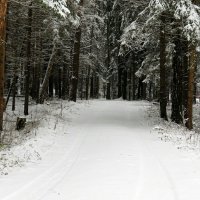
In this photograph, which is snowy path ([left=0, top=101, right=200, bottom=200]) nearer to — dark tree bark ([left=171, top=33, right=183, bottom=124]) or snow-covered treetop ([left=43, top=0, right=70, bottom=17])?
snow-covered treetop ([left=43, top=0, right=70, bottom=17])

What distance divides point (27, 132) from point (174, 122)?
9.74 meters

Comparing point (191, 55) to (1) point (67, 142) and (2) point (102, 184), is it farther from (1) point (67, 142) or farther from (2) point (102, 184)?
(2) point (102, 184)

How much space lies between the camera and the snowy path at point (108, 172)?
8.20 metres

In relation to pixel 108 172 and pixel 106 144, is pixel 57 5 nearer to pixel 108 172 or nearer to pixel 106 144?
pixel 106 144

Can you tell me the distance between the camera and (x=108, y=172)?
1019cm

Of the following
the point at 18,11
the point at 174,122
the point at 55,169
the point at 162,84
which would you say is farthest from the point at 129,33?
the point at 55,169

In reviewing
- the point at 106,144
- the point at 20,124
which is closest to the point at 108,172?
the point at 106,144

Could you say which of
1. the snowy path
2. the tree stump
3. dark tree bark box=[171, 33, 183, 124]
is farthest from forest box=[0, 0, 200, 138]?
the snowy path

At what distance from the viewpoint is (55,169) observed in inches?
418

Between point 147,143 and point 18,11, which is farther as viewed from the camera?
point 18,11

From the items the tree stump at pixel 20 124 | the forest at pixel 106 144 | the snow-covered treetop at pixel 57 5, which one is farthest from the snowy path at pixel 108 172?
the snow-covered treetop at pixel 57 5

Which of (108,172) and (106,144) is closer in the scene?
(108,172)

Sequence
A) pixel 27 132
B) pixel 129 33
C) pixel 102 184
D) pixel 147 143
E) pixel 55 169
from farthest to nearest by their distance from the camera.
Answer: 1. pixel 129 33
2. pixel 27 132
3. pixel 147 143
4. pixel 55 169
5. pixel 102 184

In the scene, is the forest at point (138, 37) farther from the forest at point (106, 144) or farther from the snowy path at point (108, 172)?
the snowy path at point (108, 172)
